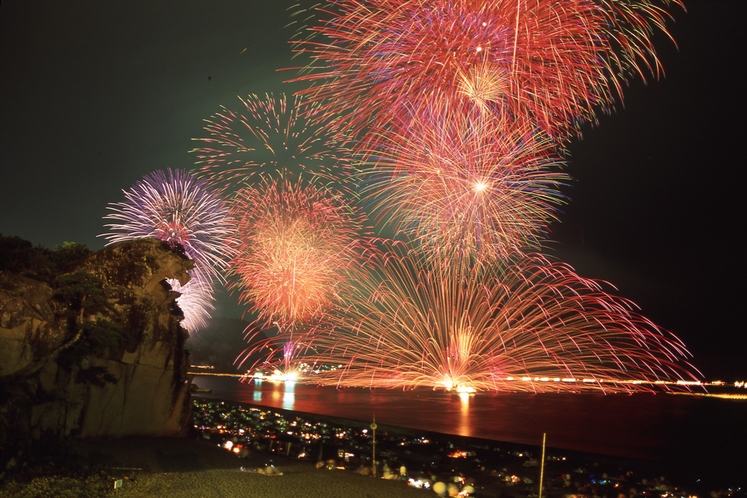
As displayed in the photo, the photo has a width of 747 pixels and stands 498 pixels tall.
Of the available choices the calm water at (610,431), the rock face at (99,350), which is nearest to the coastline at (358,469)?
the rock face at (99,350)

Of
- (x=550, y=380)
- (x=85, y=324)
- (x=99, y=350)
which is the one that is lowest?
(x=550, y=380)

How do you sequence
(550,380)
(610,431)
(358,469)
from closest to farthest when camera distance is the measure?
(358,469), (610,431), (550,380)

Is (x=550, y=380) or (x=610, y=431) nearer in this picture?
(x=610, y=431)

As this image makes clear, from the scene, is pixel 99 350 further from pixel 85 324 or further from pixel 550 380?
pixel 550 380

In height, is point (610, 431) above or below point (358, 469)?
below

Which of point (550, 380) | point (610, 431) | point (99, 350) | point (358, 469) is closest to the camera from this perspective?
point (358, 469)

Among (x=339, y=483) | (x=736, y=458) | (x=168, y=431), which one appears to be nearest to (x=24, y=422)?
(x=168, y=431)

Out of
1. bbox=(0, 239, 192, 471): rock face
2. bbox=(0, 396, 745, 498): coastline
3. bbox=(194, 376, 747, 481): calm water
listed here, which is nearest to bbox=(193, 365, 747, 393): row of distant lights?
bbox=(194, 376, 747, 481): calm water

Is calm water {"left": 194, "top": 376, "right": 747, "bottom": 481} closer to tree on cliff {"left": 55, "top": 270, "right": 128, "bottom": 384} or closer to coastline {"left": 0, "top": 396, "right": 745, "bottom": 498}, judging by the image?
coastline {"left": 0, "top": 396, "right": 745, "bottom": 498}

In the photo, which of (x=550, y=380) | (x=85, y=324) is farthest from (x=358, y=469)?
(x=550, y=380)
